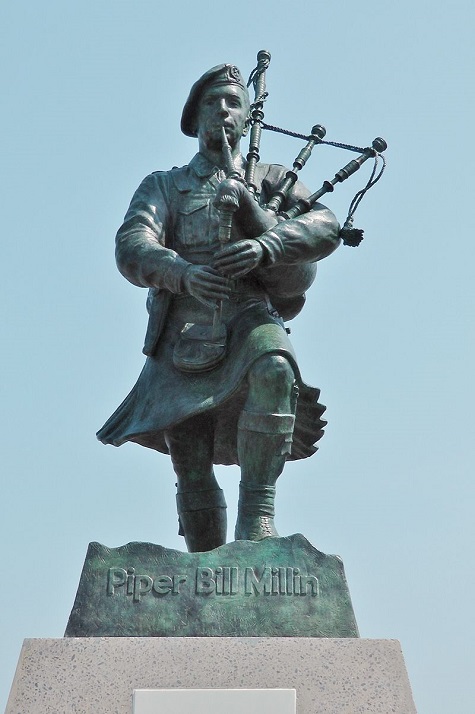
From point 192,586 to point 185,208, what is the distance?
196cm

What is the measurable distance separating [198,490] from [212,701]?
1441 mm

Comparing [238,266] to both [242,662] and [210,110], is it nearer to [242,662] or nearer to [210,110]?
[210,110]

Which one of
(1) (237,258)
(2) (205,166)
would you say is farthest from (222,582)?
(2) (205,166)

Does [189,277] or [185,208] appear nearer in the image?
[189,277]

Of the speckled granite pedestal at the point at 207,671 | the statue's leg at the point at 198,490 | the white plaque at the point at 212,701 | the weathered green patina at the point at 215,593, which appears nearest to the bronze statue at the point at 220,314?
the statue's leg at the point at 198,490

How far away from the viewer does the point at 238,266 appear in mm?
5910

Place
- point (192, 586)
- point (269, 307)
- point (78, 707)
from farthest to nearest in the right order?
point (269, 307) < point (192, 586) < point (78, 707)

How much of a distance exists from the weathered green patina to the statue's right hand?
1136mm

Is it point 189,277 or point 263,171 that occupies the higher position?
point 263,171

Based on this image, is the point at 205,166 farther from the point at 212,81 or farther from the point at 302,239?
the point at 302,239

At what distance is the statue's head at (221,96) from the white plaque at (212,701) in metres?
2.86

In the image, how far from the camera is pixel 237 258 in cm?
590

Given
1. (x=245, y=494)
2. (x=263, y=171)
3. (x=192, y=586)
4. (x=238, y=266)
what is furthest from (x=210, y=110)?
(x=192, y=586)

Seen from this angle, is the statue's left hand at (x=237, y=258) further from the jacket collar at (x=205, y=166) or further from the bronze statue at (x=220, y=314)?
the jacket collar at (x=205, y=166)
